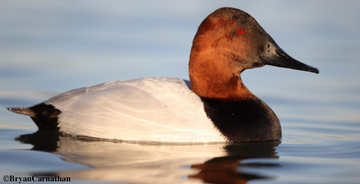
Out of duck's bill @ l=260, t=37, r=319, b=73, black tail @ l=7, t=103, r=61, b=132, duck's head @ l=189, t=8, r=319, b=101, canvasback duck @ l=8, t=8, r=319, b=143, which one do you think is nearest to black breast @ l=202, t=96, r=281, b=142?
canvasback duck @ l=8, t=8, r=319, b=143

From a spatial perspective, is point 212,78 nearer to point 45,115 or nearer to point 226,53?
point 226,53

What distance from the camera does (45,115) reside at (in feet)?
16.2

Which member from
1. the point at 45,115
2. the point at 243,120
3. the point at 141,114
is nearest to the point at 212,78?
Answer: the point at 243,120

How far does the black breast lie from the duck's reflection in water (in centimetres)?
9

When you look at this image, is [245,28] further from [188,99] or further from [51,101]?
[51,101]

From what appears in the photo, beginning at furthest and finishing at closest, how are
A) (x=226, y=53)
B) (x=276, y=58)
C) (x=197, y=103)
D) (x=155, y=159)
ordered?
1. (x=276, y=58)
2. (x=226, y=53)
3. (x=197, y=103)
4. (x=155, y=159)

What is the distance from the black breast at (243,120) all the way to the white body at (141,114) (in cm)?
8

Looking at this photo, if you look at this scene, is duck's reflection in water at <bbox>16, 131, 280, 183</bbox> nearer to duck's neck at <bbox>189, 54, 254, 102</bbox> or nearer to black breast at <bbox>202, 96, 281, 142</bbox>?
black breast at <bbox>202, 96, 281, 142</bbox>

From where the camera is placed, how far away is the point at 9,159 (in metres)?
3.80

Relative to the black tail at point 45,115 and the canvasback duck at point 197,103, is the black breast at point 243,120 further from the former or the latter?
the black tail at point 45,115

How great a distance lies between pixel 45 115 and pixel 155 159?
158 cm

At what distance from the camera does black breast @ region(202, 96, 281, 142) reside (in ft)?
14.8

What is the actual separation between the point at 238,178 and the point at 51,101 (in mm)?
2389

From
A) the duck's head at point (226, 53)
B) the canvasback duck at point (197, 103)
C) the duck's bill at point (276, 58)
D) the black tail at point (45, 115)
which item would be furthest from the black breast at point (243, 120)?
the black tail at point (45, 115)
